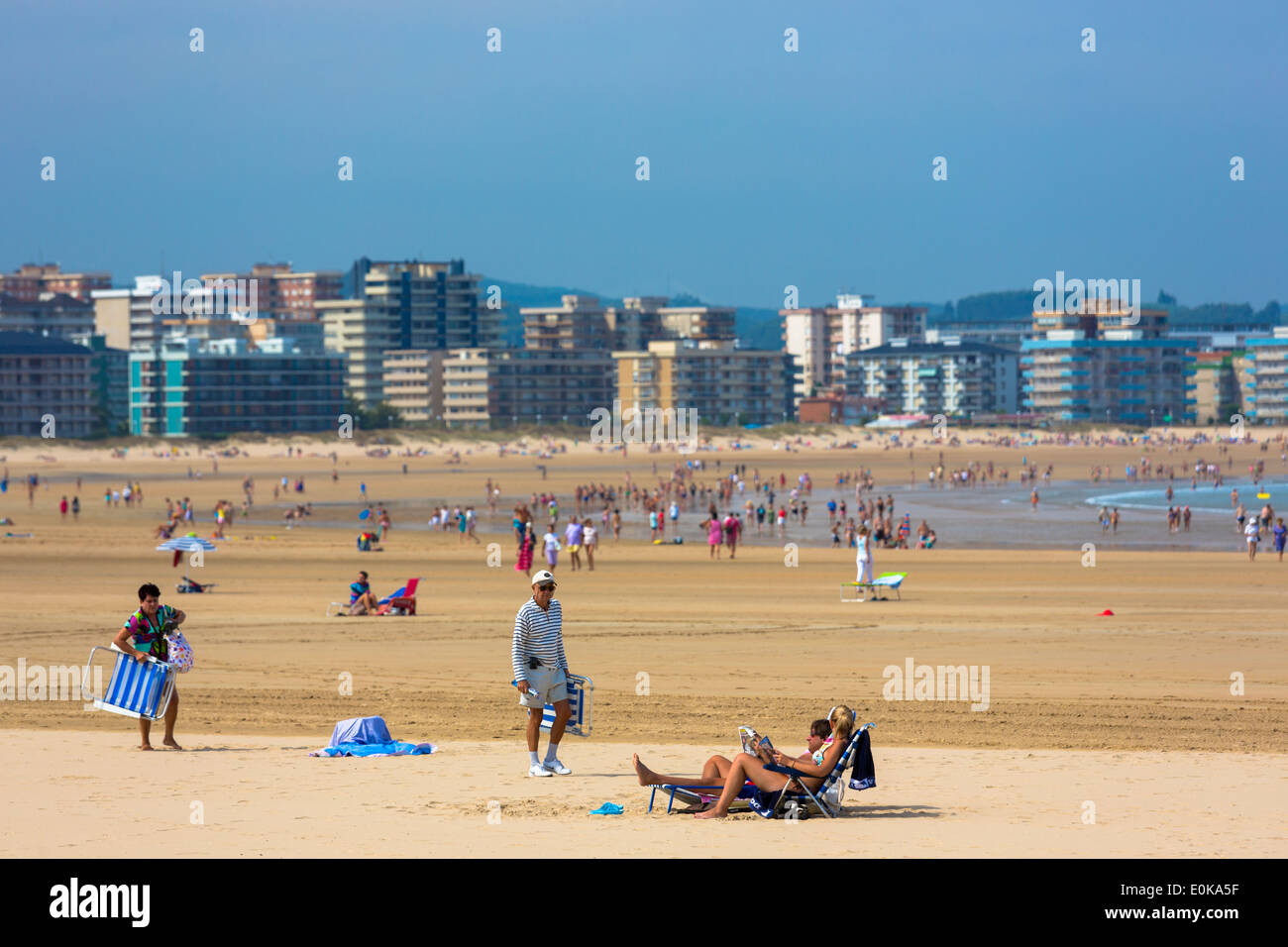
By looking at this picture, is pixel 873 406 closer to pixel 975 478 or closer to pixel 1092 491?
pixel 975 478

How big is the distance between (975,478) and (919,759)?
65.9 m

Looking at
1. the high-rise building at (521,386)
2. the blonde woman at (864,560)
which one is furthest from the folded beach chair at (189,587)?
the high-rise building at (521,386)

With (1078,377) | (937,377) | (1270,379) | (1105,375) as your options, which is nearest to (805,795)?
(1078,377)

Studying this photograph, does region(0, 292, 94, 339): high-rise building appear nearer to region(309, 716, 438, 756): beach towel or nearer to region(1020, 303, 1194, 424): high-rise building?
region(1020, 303, 1194, 424): high-rise building

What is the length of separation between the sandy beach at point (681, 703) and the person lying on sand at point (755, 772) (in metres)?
0.20

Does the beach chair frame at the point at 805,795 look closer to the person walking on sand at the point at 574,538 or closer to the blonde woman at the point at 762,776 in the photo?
the blonde woman at the point at 762,776

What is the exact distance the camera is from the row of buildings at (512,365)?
412 feet

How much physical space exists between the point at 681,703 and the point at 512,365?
14003 cm

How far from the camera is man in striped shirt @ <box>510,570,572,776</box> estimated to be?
971 centimetres

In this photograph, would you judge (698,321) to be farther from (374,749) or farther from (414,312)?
(374,749)

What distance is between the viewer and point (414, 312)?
183 metres

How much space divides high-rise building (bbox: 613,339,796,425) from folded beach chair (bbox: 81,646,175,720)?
465ft
